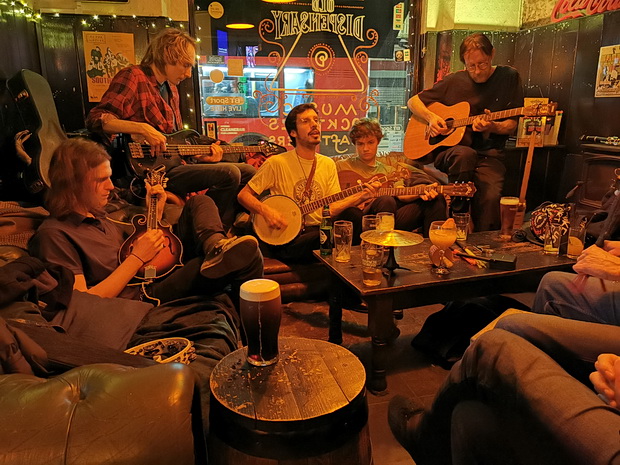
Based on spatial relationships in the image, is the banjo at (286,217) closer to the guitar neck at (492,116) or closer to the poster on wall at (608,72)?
the guitar neck at (492,116)

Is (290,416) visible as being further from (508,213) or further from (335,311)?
(508,213)

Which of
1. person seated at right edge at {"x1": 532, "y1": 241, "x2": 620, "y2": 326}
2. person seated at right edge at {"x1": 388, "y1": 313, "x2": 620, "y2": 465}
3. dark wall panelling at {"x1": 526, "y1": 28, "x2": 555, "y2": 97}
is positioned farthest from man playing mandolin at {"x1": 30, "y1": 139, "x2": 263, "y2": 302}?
dark wall panelling at {"x1": 526, "y1": 28, "x2": 555, "y2": 97}

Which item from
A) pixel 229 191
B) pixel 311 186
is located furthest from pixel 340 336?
pixel 229 191

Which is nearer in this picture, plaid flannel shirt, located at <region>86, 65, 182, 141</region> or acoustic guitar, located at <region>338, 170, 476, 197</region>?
acoustic guitar, located at <region>338, 170, 476, 197</region>

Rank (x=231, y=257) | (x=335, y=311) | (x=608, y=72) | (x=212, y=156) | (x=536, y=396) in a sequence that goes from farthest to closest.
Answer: (x=608, y=72), (x=212, y=156), (x=335, y=311), (x=231, y=257), (x=536, y=396)

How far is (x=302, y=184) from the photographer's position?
338 cm

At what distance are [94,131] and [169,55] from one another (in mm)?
749

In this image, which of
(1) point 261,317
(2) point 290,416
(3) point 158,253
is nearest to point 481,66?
(3) point 158,253

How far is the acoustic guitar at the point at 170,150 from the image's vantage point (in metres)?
3.30

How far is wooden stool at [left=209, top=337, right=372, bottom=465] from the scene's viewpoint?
106cm

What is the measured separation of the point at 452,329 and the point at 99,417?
2013 millimetres

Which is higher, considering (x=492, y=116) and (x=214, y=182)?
(x=492, y=116)

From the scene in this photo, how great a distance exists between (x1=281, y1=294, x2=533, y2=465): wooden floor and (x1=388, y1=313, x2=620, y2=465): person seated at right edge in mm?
369

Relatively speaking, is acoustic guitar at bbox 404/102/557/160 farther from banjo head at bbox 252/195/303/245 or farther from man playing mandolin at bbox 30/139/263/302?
man playing mandolin at bbox 30/139/263/302
